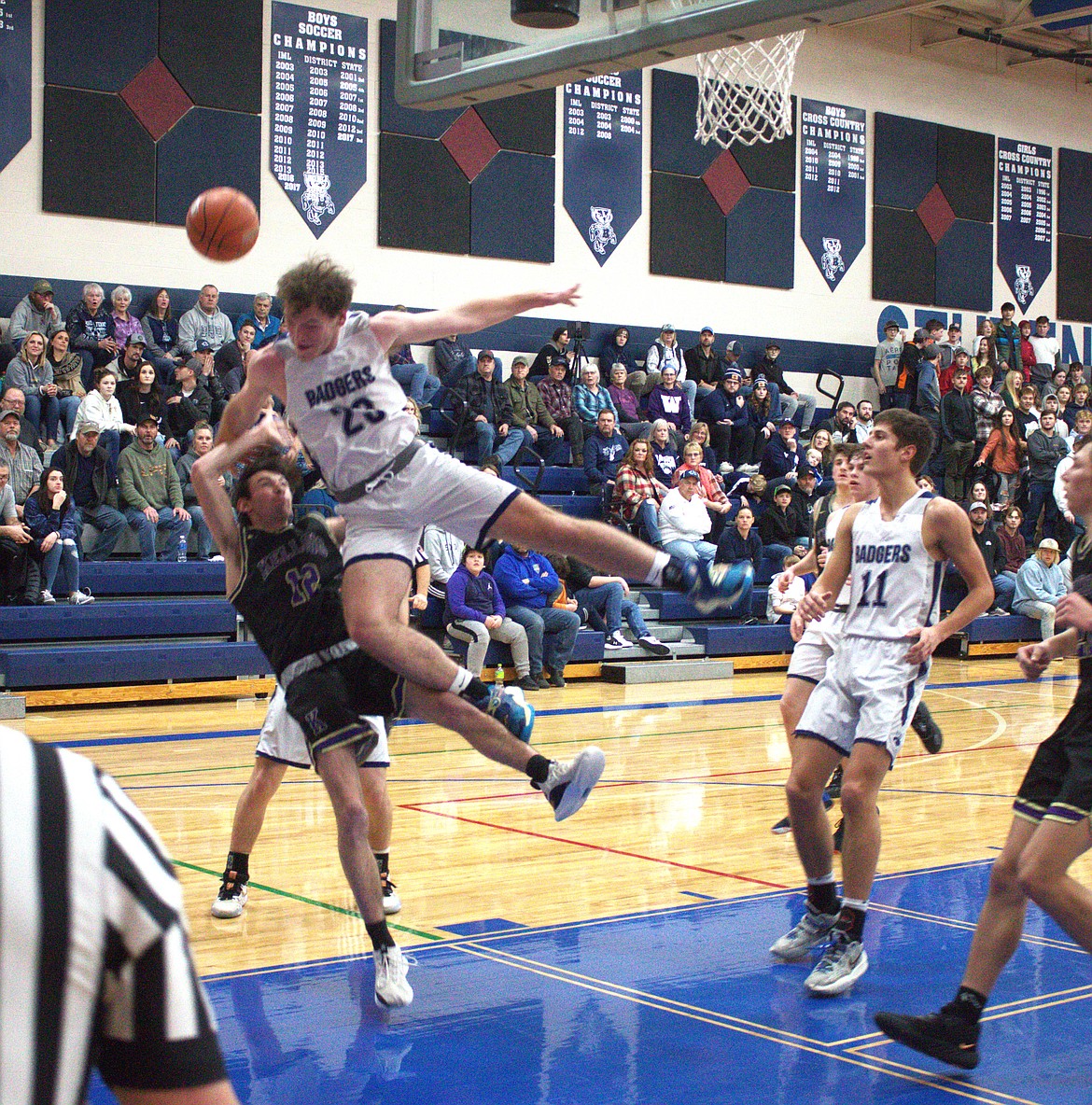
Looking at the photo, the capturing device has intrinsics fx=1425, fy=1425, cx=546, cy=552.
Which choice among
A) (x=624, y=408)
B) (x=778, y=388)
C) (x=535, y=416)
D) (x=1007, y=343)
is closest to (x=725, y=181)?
(x=778, y=388)

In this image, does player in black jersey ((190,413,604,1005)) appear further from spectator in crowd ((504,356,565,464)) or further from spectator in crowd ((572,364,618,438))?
spectator in crowd ((572,364,618,438))

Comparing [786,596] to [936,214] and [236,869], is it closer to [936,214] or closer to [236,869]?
[236,869]

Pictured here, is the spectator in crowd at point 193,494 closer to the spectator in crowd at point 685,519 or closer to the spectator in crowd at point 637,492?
the spectator in crowd at point 637,492

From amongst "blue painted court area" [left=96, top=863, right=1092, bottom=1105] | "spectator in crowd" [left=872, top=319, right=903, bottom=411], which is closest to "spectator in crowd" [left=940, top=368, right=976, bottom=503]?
"spectator in crowd" [left=872, top=319, right=903, bottom=411]

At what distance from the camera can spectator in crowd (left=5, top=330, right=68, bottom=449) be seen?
42.4 feet

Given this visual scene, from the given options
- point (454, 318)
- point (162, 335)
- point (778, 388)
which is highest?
point (162, 335)

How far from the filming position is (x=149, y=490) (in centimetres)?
1291

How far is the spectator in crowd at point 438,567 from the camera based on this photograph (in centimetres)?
1323

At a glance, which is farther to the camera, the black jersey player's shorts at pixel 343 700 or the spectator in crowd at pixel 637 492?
the spectator in crowd at pixel 637 492

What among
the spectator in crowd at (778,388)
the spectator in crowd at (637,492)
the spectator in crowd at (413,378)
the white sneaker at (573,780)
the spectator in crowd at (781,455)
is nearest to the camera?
the white sneaker at (573,780)

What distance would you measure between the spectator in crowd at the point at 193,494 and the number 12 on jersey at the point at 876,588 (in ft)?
29.4

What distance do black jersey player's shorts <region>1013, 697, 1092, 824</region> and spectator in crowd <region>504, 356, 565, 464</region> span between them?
12405 mm

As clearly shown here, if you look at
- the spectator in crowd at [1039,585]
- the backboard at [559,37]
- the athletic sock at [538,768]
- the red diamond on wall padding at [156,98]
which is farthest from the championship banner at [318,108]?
the athletic sock at [538,768]

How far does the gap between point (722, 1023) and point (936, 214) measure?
1961cm
